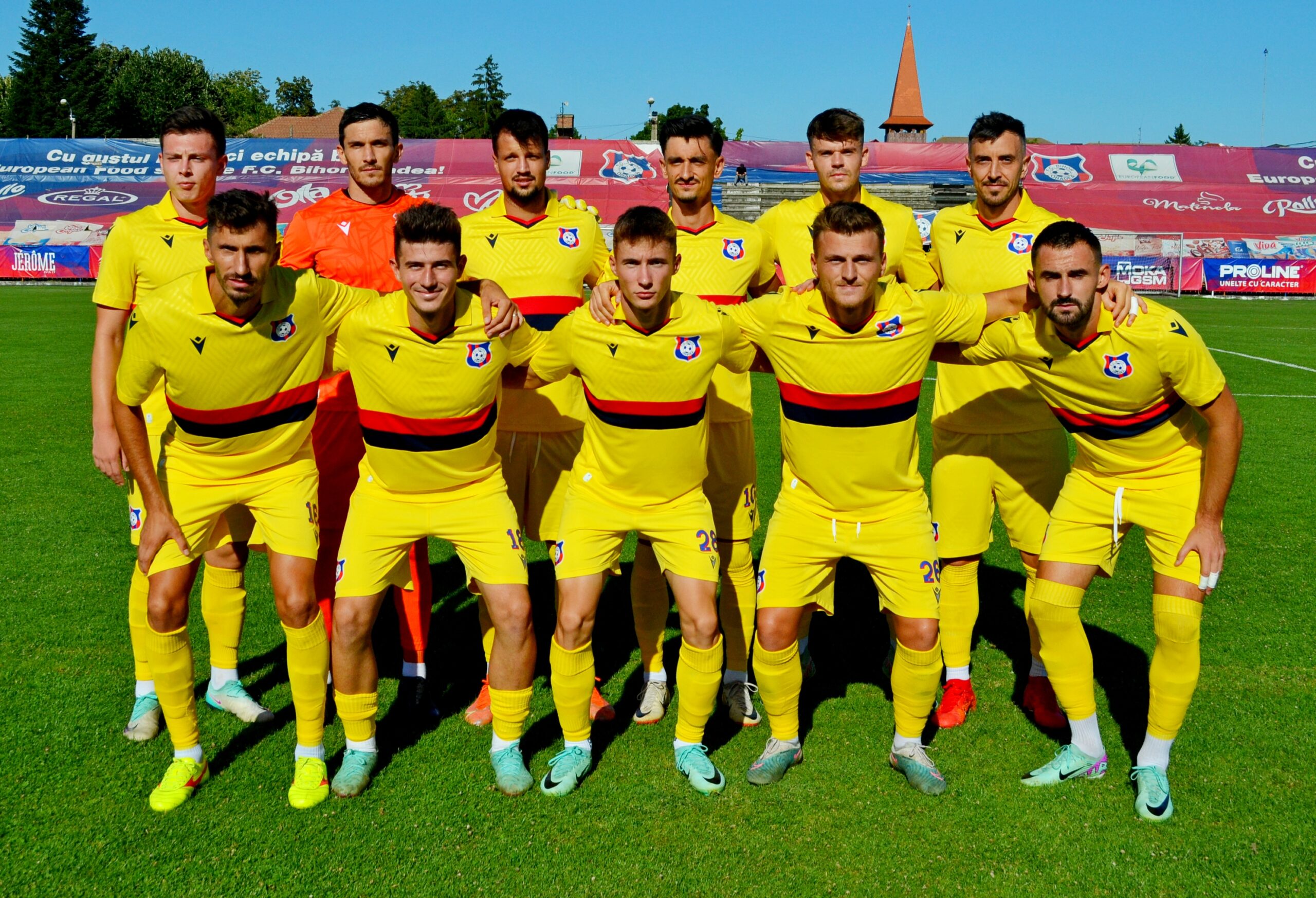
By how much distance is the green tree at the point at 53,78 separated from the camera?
57719 millimetres

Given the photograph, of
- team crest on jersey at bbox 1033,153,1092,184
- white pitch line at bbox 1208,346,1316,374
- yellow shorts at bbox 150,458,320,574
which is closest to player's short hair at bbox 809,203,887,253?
yellow shorts at bbox 150,458,320,574

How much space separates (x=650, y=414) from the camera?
13.7ft

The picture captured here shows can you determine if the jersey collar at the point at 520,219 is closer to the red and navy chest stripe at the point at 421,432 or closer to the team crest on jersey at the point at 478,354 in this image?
the team crest on jersey at the point at 478,354

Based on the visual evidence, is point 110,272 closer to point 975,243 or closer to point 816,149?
point 816,149

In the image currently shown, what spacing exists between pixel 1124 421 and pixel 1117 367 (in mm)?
255

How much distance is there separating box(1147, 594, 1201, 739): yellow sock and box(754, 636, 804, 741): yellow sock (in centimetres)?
140

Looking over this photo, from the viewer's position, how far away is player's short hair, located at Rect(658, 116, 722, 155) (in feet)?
15.8

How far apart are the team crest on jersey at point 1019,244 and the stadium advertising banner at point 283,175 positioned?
31.4 meters

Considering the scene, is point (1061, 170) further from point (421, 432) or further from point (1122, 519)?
point (421, 432)

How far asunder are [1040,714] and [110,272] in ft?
15.1

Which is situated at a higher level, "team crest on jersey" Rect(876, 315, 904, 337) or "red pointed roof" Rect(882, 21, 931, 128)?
"red pointed roof" Rect(882, 21, 931, 128)

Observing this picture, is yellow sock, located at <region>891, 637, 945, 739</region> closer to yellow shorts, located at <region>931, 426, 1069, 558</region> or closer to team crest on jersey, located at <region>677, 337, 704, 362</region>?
yellow shorts, located at <region>931, 426, 1069, 558</region>

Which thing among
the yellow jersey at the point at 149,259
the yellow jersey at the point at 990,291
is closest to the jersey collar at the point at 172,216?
the yellow jersey at the point at 149,259

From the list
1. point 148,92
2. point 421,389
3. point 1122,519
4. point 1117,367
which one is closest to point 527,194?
point 421,389
